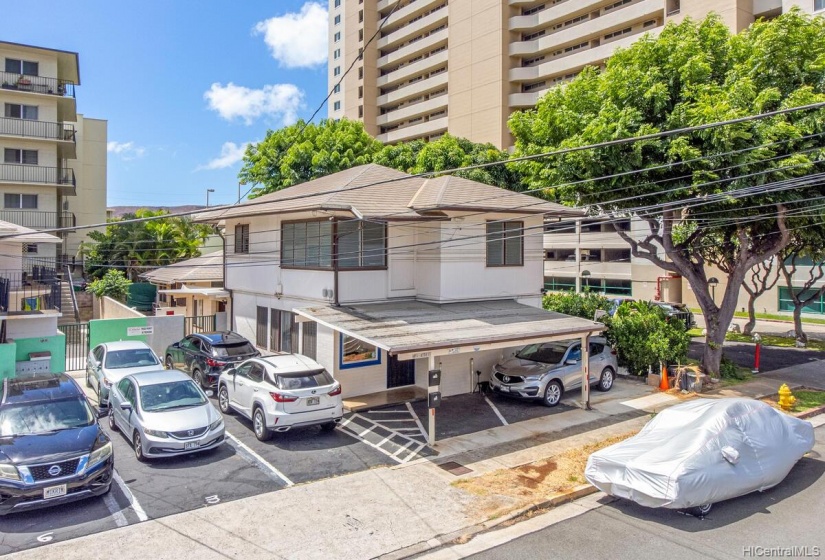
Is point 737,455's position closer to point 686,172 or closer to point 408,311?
point 408,311

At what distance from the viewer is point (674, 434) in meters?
9.74

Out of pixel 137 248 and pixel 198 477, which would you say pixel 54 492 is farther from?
pixel 137 248

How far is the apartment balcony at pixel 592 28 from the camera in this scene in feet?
140

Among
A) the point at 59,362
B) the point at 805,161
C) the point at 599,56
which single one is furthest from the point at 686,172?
the point at 599,56

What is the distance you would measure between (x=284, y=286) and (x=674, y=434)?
12218 mm

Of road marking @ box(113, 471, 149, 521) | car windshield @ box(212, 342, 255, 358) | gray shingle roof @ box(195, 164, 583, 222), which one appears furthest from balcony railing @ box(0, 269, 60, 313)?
road marking @ box(113, 471, 149, 521)

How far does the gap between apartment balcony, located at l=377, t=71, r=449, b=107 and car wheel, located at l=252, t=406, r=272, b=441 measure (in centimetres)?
A: 5146

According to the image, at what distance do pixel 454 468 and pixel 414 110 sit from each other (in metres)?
55.7

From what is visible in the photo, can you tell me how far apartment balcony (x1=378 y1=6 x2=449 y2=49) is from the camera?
58938 mm

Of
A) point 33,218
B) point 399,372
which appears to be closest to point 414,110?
point 33,218

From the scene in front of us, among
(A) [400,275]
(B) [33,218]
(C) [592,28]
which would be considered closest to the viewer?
(A) [400,275]

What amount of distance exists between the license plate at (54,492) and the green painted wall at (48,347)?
1094cm

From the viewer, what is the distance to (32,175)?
1358 inches
